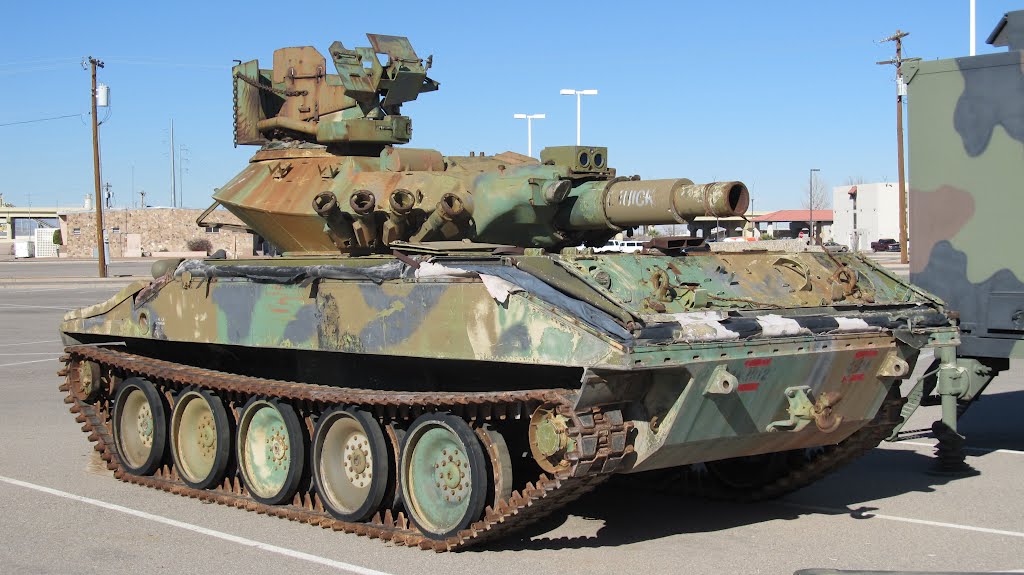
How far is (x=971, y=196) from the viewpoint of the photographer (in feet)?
42.5

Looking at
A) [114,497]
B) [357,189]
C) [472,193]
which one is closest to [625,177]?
[472,193]

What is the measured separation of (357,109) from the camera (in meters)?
11.9

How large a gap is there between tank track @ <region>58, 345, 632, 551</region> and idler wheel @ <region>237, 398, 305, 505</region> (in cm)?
11

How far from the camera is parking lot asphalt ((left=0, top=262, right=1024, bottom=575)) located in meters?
8.14

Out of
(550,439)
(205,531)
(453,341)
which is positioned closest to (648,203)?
(453,341)

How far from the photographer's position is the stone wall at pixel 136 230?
89.1 meters

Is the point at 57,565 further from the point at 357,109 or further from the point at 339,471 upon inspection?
the point at 357,109

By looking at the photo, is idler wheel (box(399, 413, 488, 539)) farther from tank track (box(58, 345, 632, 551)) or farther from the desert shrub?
the desert shrub

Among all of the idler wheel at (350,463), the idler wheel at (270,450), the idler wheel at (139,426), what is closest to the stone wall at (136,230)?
the idler wheel at (139,426)

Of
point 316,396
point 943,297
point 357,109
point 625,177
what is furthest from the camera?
point 943,297

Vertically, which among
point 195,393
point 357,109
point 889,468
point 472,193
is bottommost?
point 889,468

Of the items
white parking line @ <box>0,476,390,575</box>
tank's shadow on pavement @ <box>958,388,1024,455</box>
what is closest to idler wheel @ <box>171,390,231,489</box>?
white parking line @ <box>0,476,390,575</box>

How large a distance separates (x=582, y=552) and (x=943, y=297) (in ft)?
21.3

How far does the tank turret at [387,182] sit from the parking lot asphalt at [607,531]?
2344 millimetres
